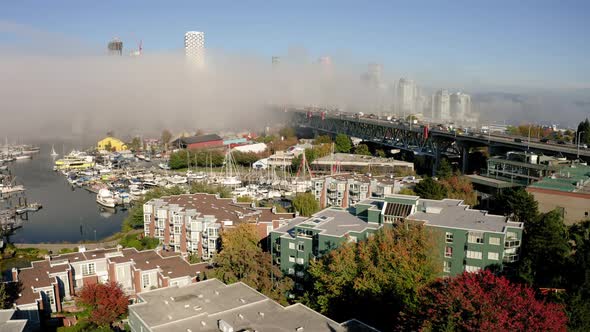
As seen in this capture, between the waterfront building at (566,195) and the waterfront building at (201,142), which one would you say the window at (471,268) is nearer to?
the waterfront building at (566,195)

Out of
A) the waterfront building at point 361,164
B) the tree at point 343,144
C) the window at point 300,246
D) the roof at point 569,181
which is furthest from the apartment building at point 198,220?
the tree at point 343,144

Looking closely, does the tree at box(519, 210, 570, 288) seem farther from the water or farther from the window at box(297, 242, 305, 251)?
the water

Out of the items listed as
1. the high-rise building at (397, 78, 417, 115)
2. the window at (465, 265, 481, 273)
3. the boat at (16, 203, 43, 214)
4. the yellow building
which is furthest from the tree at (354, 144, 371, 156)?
the high-rise building at (397, 78, 417, 115)

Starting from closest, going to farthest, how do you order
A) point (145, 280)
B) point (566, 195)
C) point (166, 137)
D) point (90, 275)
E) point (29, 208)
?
point (145, 280)
point (90, 275)
point (566, 195)
point (29, 208)
point (166, 137)

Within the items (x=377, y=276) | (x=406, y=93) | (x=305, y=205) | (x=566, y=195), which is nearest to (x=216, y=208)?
(x=305, y=205)

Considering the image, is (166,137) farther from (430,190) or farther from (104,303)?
(104,303)

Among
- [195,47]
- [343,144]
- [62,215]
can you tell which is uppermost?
[195,47]

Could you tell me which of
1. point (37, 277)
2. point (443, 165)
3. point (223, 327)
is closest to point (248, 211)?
point (37, 277)
